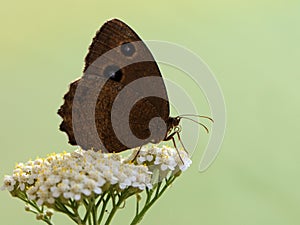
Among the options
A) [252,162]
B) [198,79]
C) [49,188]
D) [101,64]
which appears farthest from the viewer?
[252,162]

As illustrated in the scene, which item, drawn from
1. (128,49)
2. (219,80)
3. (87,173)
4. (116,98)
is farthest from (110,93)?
(219,80)

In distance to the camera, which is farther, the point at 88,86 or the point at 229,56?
the point at 229,56

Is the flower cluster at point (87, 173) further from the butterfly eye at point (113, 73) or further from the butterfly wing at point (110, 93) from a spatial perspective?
the butterfly eye at point (113, 73)

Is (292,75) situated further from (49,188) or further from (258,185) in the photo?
(49,188)

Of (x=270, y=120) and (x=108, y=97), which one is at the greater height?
(x=270, y=120)

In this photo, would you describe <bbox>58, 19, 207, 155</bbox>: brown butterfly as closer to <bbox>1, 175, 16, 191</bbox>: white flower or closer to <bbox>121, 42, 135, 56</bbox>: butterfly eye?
<bbox>121, 42, 135, 56</bbox>: butterfly eye

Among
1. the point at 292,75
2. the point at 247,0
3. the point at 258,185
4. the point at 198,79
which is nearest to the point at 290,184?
the point at 258,185
